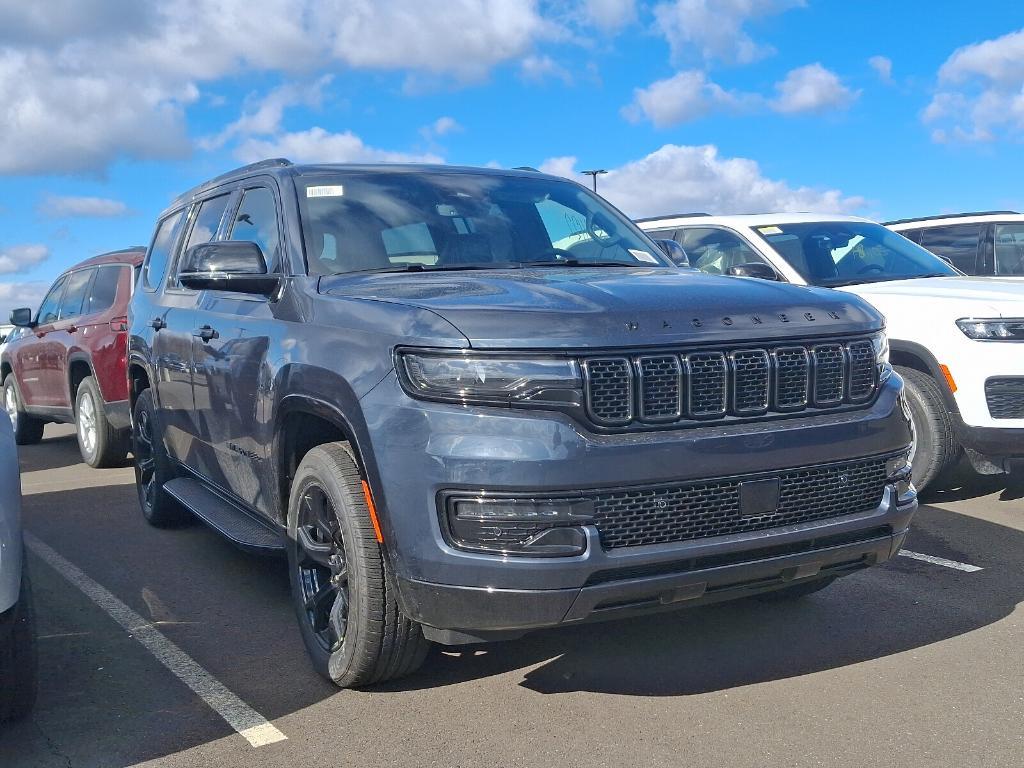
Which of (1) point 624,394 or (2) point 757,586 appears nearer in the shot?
(1) point 624,394

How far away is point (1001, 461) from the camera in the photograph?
6105mm

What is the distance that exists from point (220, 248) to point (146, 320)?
212cm

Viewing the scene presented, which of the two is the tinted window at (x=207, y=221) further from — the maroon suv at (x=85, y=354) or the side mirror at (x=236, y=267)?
the maroon suv at (x=85, y=354)

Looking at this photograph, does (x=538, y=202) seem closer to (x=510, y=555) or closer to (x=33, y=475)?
(x=510, y=555)

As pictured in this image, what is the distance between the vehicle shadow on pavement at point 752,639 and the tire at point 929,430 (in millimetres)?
1182

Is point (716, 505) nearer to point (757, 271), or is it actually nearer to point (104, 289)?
point (757, 271)

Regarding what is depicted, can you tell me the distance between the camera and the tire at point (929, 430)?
20.3ft

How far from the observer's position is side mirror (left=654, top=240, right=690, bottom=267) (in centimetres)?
509

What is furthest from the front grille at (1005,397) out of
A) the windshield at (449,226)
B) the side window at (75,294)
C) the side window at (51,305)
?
the side window at (51,305)

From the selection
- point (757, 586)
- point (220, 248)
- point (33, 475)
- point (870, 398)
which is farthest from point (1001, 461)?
point (33, 475)

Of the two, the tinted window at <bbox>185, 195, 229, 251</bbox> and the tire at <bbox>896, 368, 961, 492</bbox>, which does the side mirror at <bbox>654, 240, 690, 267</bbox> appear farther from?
the tinted window at <bbox>185, 195, 229, 251</bbox>

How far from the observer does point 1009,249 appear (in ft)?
Result: 29.3

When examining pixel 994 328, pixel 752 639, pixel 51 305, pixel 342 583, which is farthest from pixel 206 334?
pixel 51 305

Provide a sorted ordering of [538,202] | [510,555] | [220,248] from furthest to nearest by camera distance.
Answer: [538,202], [220,248], [510,555]
